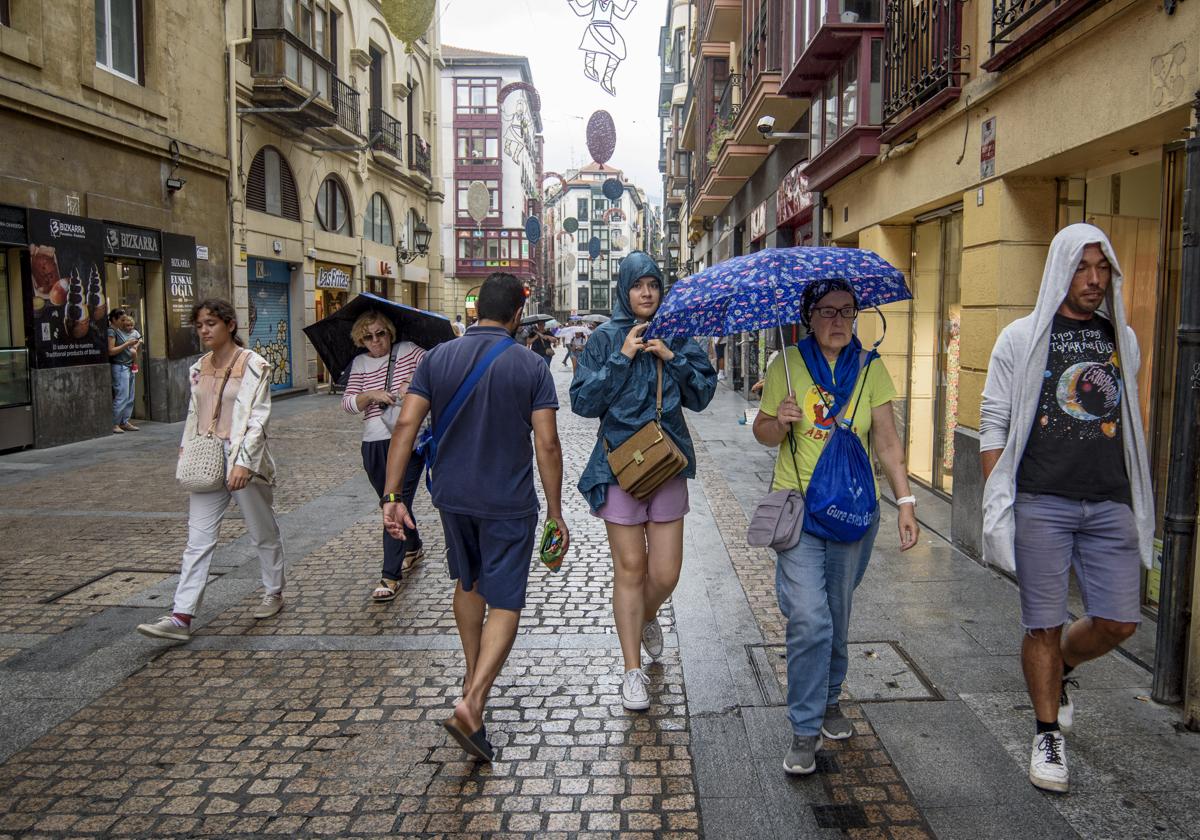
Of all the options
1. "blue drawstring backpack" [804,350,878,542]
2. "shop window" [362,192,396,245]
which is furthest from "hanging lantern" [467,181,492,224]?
"blue drawstring backpack" [804,350,878,542]

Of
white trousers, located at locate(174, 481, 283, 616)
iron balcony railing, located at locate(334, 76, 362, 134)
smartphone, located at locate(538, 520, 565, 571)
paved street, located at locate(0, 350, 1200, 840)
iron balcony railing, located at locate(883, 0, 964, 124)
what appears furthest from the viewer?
iron balcony railing, located at locate(334, 76, 362, 134)

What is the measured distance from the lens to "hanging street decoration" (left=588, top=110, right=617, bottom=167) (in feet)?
70.1

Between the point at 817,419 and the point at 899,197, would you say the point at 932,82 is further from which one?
the point at 817,419

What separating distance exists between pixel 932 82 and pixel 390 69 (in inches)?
938

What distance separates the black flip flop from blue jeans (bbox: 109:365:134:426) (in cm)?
1279

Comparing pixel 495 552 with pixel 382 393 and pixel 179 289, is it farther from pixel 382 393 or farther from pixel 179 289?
pixel 179 289

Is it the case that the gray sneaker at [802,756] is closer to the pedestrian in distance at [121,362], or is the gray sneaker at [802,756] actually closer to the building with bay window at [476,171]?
the pedestrian in distance at [121,362]

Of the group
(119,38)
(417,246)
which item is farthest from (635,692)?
(417,246)

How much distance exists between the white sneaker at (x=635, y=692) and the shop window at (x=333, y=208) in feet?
71.7

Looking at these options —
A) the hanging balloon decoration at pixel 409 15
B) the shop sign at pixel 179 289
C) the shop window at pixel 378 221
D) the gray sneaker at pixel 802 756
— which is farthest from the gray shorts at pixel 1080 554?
the shop window at pixel 378 221

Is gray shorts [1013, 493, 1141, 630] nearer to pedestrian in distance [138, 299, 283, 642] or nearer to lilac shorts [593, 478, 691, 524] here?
lilac shorts [593, 478, 691, 524]

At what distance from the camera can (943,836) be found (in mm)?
3229

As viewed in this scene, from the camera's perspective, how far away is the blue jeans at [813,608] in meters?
3.65

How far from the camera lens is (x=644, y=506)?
173 inches
